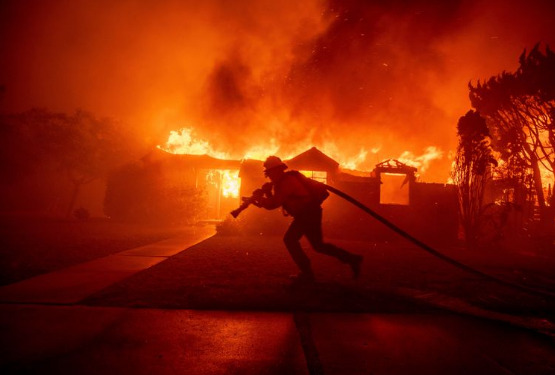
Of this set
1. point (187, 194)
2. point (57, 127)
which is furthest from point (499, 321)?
point (57, 127)

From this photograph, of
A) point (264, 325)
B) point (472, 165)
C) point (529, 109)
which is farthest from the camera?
point (529, 109)

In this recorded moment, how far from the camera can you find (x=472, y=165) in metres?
11.1

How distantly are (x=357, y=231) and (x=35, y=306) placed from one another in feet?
38.2

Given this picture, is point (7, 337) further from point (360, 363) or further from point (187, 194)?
point (187, 194)

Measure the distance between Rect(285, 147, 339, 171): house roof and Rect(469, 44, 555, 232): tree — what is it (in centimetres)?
897

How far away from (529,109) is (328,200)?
46.1 ft

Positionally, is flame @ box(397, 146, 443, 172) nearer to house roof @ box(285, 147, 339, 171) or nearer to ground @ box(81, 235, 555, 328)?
house roof @ box(285, 147, 339, 171)

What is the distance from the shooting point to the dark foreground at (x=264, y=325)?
7.03ft

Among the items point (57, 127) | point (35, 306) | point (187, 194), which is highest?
point (57, 127)

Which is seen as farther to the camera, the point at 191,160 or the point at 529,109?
the point at 191,160

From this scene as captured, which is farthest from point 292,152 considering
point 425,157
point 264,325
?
point 264,325

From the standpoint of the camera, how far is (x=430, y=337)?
8.75ft

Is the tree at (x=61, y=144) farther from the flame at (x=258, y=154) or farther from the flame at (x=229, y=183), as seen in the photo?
the flame at (x=229, y=183)

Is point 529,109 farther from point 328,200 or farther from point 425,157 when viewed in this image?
point 425,157
